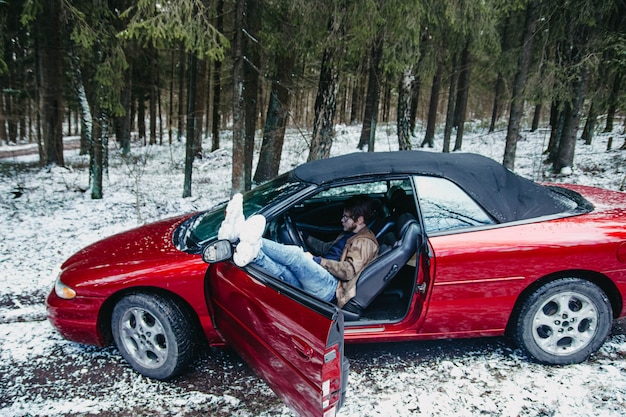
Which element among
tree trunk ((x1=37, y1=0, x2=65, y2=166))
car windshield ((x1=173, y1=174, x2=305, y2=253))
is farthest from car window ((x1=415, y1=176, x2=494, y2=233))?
tree trunk ((x1=37, y1=0, x2=65, y2=166))

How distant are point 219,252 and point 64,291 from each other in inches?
62.3

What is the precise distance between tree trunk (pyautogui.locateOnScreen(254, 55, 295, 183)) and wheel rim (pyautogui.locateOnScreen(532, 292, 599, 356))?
314 inches

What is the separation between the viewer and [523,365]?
3.12m

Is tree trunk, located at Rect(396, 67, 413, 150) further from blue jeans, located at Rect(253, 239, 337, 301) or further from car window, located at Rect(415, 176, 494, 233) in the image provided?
blue jeans, located at Rect(253, 239, 337, 301)

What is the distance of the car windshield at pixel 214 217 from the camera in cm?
311

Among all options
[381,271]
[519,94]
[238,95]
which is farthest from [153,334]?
[519,94]

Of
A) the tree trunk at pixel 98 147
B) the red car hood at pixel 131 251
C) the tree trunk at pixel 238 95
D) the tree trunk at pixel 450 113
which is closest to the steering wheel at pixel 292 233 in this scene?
the red car hood at pixel 131 251

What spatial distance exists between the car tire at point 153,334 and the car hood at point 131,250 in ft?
1.05

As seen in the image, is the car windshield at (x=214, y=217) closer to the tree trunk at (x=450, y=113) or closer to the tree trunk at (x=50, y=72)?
the tree trunk at (x=50, y=72)

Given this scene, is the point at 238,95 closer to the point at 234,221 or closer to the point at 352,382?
the point at 234,221

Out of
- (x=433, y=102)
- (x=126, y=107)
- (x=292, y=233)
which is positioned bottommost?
(x=292, y=233)

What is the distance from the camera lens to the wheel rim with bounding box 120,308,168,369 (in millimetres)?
2955

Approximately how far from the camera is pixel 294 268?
2723 millimetres

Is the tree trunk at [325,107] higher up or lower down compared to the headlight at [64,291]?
higher up
